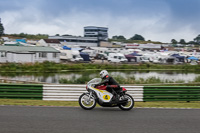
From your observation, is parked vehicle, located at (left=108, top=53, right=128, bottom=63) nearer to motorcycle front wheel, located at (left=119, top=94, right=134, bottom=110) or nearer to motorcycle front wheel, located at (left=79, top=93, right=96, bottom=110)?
motorcycle front wheel, located at (left=119, top=94, right=134, bottom=110)

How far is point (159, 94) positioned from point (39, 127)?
345 inches

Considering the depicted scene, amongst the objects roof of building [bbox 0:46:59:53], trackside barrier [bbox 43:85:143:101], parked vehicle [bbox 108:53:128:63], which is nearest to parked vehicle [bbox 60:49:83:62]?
roof of building [bbox 0:46:59:53]

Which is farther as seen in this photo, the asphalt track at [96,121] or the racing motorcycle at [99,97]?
the racing motorcycle at [99,97]

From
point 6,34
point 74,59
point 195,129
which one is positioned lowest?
point 195,129

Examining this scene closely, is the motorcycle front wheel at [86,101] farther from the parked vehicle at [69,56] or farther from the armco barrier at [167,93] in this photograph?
the parked vehicle at [69,56]

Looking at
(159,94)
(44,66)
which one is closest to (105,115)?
(159,94)

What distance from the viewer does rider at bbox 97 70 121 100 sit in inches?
459

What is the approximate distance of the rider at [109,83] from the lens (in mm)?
11648

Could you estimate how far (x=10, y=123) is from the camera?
890cm

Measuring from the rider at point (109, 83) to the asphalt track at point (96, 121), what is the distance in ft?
2.64

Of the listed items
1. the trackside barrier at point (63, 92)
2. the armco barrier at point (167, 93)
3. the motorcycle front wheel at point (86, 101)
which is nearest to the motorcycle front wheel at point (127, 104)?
the motorcycle front wheel at point (86, 101)

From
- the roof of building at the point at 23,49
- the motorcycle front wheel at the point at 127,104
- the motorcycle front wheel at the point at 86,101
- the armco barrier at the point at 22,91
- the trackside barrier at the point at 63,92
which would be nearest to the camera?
the motorcycle front wheel at the point at 86,101

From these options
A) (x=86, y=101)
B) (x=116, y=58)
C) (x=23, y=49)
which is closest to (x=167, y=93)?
(x=86, y=101)

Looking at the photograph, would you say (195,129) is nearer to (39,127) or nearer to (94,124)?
(94,124)
